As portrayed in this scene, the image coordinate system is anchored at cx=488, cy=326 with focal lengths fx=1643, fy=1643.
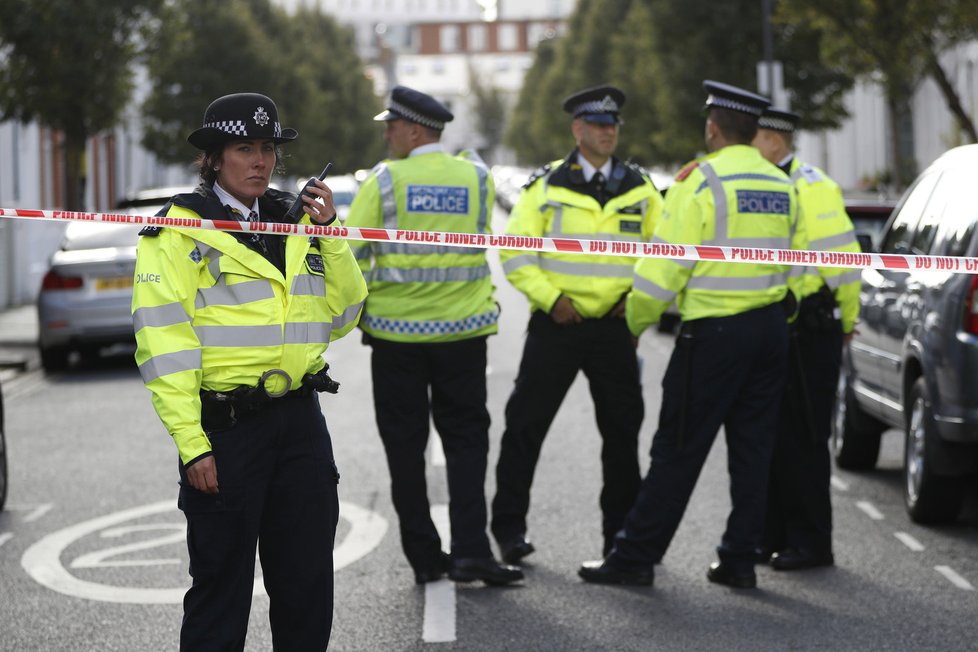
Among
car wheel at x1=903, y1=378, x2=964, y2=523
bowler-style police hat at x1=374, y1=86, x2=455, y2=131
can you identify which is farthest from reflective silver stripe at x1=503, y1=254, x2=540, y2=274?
car wheel at x1=903, y1=378, x2=964, y2=523

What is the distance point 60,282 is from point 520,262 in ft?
32.6

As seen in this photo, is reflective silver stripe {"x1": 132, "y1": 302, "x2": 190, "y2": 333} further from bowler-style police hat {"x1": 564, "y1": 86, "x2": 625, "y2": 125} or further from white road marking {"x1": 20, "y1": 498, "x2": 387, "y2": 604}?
bowler-style police hat {"x1": 564, "y1": 86, "x2": 625, "y2": 125}

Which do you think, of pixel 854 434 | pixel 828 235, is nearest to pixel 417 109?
pixel 828 235

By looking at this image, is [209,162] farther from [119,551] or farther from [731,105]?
[119,551]

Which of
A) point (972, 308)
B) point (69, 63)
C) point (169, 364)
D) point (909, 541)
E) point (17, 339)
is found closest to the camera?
point (169, 364)

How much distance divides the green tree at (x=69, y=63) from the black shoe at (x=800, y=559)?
1497 cm

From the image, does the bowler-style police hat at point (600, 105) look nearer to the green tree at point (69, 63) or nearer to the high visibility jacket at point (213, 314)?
the high visibility jacket at point (213, 314)

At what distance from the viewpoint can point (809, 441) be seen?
7.04 metres

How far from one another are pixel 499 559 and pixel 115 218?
2776mm

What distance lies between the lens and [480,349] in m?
6.79

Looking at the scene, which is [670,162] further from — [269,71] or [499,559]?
[499,559]

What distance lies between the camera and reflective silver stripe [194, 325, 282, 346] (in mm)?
4422

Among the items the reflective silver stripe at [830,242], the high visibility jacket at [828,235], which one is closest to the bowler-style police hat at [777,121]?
the high visibility jacket at [828,235]

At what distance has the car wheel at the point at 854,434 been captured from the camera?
9.69 m
